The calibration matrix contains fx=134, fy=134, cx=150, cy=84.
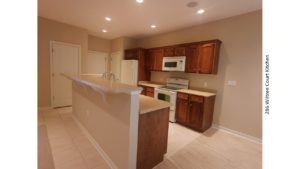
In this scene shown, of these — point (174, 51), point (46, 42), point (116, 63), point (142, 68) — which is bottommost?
point (142, 68)

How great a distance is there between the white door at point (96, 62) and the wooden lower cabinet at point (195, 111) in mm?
3956

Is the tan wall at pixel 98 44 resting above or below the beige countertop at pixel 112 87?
above

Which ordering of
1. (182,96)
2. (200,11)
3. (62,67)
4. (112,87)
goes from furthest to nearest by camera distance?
1. (62,67)
2. (182,96)
3. (200,11)
4. (112,87)

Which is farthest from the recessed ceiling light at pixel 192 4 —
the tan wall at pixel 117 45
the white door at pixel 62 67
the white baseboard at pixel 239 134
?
the white door at pixel 62 67

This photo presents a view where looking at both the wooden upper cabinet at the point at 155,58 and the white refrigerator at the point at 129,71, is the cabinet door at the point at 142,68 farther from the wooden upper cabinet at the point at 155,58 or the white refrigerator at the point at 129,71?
the wooden upper cabinet at the point at 155,58

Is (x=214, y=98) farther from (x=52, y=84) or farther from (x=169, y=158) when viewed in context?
(x=52, y=84)

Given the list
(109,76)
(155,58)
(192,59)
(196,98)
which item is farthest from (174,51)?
(109,76)

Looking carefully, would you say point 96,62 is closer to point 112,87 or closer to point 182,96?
point 182,96

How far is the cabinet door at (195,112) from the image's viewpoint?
3.02 metres

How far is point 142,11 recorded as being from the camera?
297 centimetres

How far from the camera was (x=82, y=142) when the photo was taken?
7.98 feet

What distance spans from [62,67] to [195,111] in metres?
4.18
